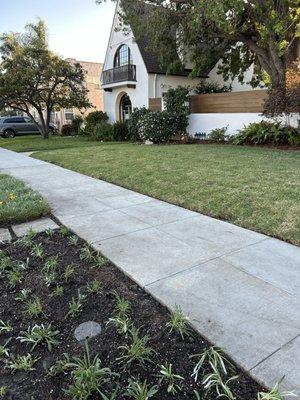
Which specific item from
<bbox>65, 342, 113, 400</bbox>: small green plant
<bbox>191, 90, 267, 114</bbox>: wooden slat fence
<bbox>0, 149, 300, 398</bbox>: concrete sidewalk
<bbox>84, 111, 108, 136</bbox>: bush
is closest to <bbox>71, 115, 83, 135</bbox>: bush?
<bbox>84, 111, 108, 136</bbox>: bush

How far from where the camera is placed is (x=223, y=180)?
6.59 metres

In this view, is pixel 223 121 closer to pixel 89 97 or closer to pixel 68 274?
pixel 68 274

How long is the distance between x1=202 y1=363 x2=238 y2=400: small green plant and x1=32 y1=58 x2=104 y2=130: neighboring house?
28514mm

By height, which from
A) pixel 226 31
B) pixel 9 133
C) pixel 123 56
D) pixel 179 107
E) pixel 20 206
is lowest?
pixel 20 206

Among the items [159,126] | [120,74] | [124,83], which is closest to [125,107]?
[120,74]

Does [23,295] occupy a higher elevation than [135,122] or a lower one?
lower

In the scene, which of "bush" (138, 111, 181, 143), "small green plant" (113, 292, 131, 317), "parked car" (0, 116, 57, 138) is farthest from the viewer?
"parked car" (0, 116, 57, 138)

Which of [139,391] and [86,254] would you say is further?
[86,254]

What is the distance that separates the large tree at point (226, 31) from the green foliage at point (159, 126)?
3.10m

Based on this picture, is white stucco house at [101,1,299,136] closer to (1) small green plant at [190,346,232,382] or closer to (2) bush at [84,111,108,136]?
(2) bush at [84,111,108,136]

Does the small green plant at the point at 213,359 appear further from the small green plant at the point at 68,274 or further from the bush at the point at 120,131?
the bush at the point at 120,131

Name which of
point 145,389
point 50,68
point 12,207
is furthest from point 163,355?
point 50,68

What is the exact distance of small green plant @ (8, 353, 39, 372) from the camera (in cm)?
203

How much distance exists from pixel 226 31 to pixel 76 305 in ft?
40.4
